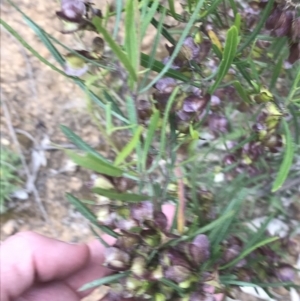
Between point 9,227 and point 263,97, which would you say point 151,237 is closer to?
point 263,97

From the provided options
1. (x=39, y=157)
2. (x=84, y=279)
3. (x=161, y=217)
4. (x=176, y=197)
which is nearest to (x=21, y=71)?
(x=39, y=157)

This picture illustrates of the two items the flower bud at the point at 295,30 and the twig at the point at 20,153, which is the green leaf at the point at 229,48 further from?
the twig at the point at 20,153

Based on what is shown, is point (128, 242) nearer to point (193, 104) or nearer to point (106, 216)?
point (106, 216)

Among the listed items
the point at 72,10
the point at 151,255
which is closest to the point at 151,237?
the point at 151,255

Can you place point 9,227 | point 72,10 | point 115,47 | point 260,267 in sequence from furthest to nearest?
point 9,227 → point 260,267 → point 72,10 → point 115,47

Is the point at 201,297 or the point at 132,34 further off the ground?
the point at 132,34

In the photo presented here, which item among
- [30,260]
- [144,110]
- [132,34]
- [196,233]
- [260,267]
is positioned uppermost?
[132,34]

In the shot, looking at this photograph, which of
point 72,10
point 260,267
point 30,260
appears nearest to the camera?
point 72,10

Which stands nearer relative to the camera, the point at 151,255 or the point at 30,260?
the point at 151,255

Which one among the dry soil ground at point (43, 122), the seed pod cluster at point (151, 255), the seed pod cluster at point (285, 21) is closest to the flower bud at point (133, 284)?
the seed pod cluster at point (151, 255)
